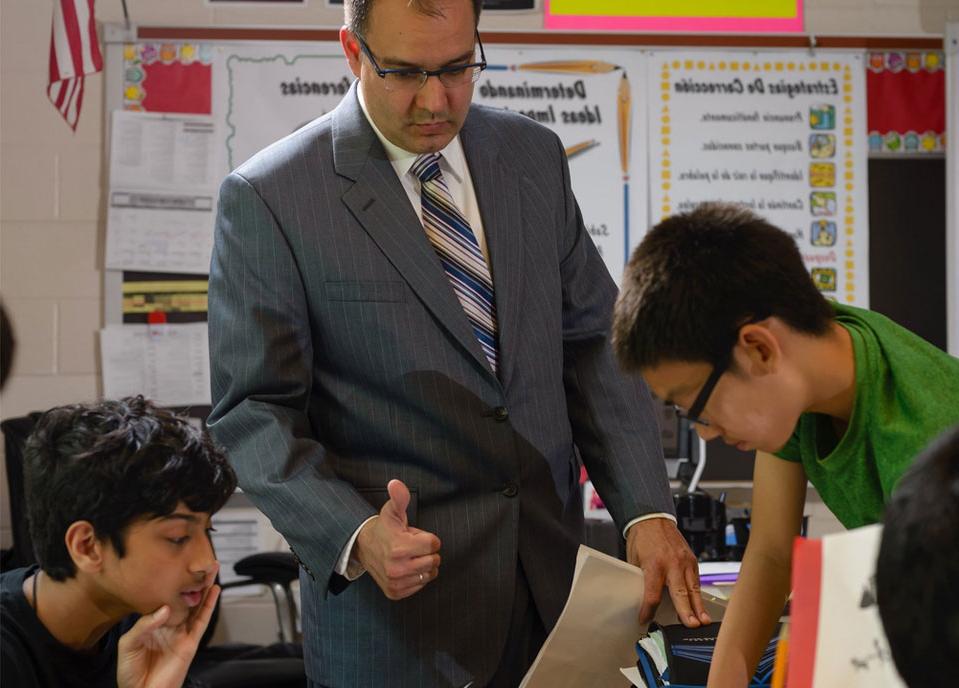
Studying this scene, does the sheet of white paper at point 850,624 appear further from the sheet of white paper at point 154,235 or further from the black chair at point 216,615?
the sheet of white paper at point 154,235

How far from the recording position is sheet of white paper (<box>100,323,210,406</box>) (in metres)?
3.86

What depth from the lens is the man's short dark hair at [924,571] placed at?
496mm

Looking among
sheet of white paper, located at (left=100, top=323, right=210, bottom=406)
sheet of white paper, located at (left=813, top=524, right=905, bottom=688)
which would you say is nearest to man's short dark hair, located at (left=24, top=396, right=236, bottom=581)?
sheet of white paper, located at (left=813, top=524, right=905, bottom=688)

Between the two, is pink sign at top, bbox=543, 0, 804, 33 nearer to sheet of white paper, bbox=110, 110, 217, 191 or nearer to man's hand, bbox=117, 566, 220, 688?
sheet of white paper, bbox=110, 110, 217, 191

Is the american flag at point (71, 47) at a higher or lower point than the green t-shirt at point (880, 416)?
higher

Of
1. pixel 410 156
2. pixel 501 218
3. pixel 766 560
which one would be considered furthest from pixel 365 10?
pixel 766 560

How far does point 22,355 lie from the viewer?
3.85 m

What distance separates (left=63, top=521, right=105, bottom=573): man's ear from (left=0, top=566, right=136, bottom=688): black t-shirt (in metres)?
0.08

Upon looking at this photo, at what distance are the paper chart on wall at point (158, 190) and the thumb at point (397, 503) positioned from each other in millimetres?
2719

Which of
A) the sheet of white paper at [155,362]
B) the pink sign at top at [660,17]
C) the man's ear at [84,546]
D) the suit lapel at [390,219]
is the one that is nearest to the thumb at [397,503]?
the suit lapel at [390,219]

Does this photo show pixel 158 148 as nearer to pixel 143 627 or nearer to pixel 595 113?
pixel 595 113

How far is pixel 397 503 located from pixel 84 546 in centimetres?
52

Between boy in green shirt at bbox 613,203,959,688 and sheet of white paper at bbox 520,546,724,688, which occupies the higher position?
boy in green shirt at bbox 613,203,959,688

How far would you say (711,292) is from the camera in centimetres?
104
